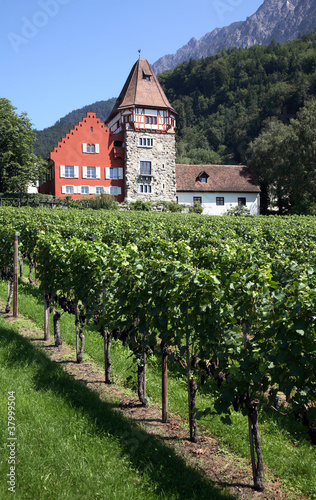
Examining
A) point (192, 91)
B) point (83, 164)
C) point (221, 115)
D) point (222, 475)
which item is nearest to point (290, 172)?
point (83, 164)

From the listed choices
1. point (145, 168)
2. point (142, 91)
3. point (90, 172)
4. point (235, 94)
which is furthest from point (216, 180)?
point (235, 94)

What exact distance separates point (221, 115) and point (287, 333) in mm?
102096

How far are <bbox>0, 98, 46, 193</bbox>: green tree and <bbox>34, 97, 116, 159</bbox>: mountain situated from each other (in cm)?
2698

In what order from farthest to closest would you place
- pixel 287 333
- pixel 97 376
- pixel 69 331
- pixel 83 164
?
pixel 83 164
pixel 69 331
pixel 97 376
pixel 287 333

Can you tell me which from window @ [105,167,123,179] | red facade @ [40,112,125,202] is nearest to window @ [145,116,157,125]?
red facade @ [40,112,125,202]

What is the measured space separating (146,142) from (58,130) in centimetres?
7687

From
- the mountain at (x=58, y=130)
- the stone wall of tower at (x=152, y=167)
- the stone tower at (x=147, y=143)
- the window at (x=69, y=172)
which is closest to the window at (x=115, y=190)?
the stone tower at (x=147, y=143)

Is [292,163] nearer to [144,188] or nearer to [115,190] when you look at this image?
[144,188]

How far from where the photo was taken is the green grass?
4473 mm

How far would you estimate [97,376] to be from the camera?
22.2 feet

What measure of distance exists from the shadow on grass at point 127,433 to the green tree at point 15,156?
4023 cm

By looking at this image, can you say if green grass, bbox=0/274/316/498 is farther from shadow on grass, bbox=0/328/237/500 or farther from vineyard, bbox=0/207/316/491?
shadow on grass, bbox=0/328/237/500

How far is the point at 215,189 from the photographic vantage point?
5144cm

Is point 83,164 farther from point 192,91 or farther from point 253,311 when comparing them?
point 192,91
